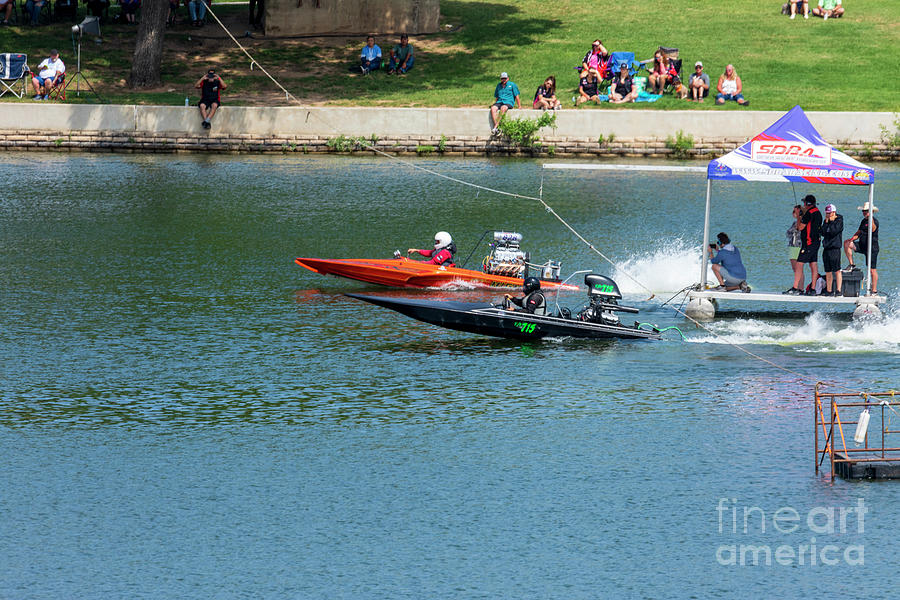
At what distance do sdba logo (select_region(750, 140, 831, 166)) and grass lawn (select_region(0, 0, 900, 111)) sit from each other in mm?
19707

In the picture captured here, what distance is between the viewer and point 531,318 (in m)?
18.0

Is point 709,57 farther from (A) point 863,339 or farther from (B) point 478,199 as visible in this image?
(A) point 863,339

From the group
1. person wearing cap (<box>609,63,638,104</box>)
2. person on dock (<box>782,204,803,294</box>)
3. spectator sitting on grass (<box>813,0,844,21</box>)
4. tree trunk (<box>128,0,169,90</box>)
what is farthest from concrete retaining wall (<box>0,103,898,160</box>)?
person on dock (<box>782,204,803,294</box>)

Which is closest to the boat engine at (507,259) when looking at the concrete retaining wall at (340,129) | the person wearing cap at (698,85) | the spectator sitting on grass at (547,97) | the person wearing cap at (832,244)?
the person wearing cap at (832,244)

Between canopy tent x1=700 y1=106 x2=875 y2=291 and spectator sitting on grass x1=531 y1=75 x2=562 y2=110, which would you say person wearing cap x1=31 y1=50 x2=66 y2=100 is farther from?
canopy tent x1=700 y1=106 x2=875 y2=291

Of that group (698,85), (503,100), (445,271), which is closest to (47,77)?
(503,100)

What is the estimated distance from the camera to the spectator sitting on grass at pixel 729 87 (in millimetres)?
38219

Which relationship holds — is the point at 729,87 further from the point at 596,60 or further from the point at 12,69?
the point at 12,69

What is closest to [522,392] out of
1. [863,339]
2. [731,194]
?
[863,339]

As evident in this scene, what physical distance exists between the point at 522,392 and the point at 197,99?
26.0 m

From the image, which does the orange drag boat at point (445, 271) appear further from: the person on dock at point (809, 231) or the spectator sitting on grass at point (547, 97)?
the spectator sitting on grass at point (547, 97)

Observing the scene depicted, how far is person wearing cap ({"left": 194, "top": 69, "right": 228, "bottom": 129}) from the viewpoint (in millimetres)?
36344

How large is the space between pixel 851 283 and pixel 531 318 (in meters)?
5.55

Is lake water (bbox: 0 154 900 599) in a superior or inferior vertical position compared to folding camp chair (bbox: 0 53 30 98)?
inferior
